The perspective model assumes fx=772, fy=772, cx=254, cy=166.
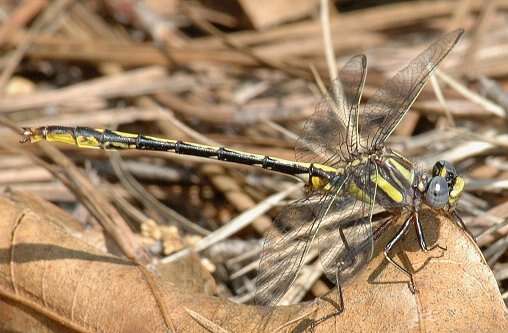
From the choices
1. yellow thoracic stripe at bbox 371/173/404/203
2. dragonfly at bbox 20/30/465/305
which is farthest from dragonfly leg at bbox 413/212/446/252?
yellow thoracic stripe at bbox 371/173/404/203

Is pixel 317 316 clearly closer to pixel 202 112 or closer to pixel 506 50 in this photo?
pixel 202 112

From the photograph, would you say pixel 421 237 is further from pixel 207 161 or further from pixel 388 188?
pixel 207 161

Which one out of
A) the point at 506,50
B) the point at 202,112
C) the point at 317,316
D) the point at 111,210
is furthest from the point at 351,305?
the point at 506,50

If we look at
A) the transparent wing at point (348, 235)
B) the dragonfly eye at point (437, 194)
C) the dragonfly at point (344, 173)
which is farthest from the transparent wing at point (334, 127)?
the dragonfly eye at point (437, 194)

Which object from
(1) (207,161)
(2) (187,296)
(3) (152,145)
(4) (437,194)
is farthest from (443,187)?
(1) (207,161)

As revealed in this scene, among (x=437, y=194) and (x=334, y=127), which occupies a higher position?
(x=334, y=127)

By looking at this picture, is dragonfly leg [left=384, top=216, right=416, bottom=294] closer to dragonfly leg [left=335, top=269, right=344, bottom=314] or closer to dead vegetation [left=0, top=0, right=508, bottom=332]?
dead vegetation [left=0, top=0, right=508, bottom=332]

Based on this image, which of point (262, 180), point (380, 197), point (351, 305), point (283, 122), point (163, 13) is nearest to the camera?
point (351, 305)

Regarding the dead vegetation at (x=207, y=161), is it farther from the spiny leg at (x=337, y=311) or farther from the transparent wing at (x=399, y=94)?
the transparent wing at (x=399, y=94)
